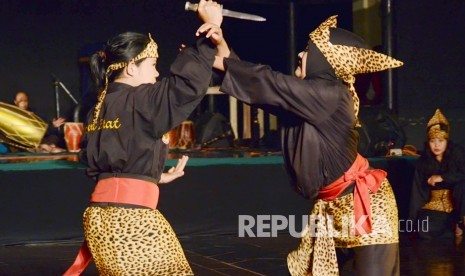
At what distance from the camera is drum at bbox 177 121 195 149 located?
27.8ft

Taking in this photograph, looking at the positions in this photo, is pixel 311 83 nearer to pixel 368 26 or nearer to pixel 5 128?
pixel 5 128

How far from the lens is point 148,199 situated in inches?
136

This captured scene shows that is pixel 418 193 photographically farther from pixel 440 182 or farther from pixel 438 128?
pixel 438 128

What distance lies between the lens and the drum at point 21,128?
8.53 m

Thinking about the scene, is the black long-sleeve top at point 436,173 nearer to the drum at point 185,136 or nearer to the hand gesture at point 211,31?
the drum at point 185,136

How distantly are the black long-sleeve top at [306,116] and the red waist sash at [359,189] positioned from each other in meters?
0.03

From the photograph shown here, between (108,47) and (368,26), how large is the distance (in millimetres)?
6478

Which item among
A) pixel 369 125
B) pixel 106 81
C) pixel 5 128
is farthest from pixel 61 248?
pixel 106 81

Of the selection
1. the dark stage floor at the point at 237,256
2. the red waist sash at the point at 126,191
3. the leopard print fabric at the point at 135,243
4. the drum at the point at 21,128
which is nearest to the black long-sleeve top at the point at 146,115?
the red waist sash at the point at 126,191

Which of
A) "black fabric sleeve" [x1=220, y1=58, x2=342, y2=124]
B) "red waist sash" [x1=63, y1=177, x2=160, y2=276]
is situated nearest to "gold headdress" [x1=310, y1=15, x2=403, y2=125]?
"black fabric sleeve" [x1=220, y1=58, x2=342, y2=124]

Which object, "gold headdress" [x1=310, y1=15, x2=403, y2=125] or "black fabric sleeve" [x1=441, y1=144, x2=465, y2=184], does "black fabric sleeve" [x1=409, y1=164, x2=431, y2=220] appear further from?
"gold headdress" [x1=310, y1=15, x2=403, y2=125]

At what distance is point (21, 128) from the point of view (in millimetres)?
8609

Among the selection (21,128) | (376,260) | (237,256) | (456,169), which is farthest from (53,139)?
(376,260)

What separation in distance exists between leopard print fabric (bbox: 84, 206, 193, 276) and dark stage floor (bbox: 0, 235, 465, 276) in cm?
246
